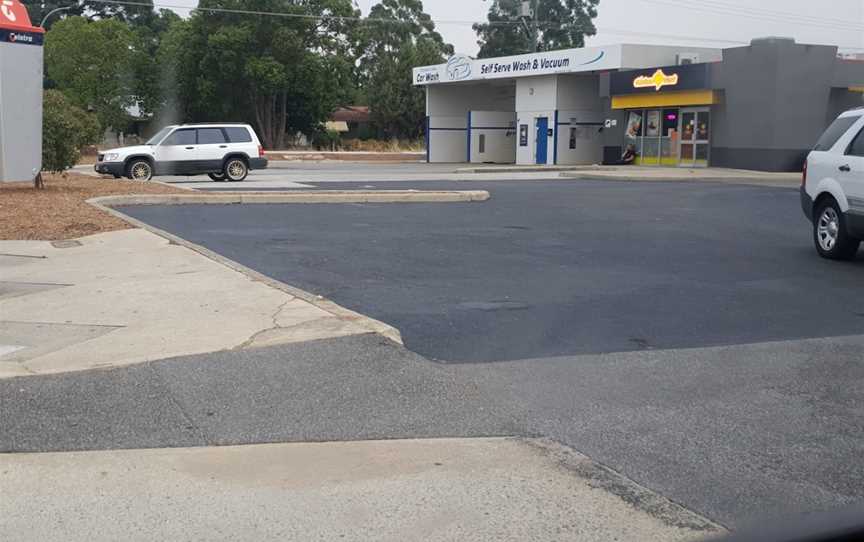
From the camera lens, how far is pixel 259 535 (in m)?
4.51

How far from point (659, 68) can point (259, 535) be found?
128ft

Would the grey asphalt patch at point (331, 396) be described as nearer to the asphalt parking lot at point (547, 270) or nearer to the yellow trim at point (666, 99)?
the asphalt parking lot at point (547, 270)

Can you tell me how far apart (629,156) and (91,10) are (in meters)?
60.7

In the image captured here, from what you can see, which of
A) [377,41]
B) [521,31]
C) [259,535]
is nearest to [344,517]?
[259,535]

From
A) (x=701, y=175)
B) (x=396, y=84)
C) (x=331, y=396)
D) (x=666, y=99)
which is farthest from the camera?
(x=396, y=84)

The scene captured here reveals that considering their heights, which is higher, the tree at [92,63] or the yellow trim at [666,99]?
the tree at [92,63]

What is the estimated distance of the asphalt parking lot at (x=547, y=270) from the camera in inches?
338

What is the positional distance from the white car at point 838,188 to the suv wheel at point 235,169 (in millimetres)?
17816

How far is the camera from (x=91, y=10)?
87688mm

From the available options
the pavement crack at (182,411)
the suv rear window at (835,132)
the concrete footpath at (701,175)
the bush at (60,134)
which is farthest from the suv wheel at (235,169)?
the pavement crack at (182,411)

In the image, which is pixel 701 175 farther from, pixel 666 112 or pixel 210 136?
pixel 210 136

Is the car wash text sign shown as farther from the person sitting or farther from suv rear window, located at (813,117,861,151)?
suv rear window, located at (813,117,861,151)

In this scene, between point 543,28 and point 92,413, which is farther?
point 543,28

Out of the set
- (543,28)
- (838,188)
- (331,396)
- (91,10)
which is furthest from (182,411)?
(543,28)
